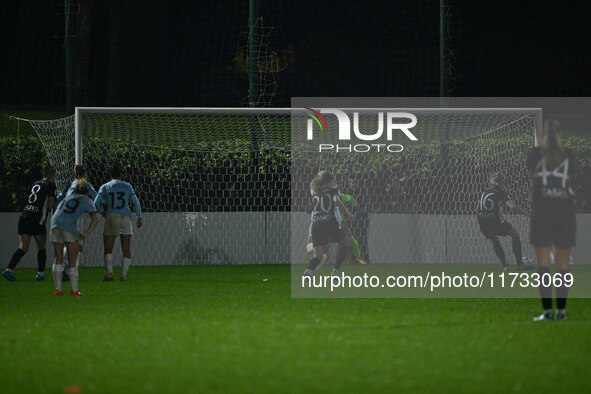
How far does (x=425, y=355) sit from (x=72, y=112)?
1494 centimetres

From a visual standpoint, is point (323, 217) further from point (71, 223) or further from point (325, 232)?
point (71, 223)

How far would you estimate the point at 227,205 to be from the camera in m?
21.6

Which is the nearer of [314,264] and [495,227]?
[314,264]

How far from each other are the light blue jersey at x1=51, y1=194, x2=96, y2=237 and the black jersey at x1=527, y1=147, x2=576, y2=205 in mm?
5814

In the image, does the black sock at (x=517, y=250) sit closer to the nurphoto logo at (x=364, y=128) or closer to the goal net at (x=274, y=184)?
the goal net at (x=274, y=184)

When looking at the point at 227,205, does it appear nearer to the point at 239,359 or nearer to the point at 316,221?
the point at 316,221

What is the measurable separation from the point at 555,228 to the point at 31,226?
31.0 feet

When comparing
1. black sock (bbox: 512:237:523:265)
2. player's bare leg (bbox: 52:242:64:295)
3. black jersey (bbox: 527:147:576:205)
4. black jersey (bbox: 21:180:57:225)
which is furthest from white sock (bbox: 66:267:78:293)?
black sock (bbox: 512:237:523:265)

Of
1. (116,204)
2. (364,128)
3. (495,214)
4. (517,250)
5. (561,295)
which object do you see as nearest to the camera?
(561,295)

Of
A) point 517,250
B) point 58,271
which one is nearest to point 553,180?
point 58,271

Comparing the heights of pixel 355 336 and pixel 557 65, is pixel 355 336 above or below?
below

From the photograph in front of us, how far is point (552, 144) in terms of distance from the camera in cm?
862

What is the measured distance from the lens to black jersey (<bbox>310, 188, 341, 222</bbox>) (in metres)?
13.6

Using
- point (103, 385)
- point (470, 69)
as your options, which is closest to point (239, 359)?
point (103, 385)
